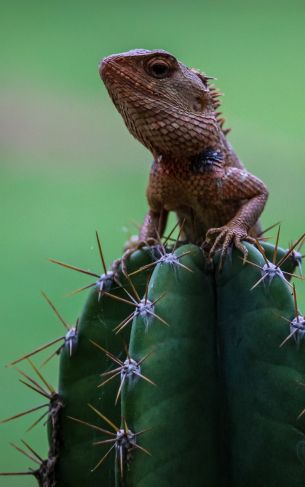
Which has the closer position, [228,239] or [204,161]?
[228,239]

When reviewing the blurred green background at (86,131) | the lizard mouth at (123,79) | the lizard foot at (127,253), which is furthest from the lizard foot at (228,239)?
the blurred green background at (86,131)

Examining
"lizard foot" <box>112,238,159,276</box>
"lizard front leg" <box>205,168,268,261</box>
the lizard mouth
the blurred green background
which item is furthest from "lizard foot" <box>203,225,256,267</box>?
the blurred green background

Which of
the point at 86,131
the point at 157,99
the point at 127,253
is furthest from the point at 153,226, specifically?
the point at 86,131

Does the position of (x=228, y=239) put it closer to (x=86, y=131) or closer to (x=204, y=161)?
(x=204, y=161)

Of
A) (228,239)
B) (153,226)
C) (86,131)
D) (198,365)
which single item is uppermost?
(228,239)

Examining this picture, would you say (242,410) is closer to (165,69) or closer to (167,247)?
(167,247)

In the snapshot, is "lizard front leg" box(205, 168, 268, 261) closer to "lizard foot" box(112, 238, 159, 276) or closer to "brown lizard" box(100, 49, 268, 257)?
"brown lizard" box(100, 49, 268, 257)

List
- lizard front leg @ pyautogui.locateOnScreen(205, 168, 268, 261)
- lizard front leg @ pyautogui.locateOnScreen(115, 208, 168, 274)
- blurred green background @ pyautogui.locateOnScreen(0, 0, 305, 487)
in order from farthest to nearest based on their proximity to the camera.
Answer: blurred green background @ pyautogui.locateOnScreen(0, 0, 305, 487)
lizard front leg @ pyautogui.locateOnScreen(115, 208, 168, 274)
lizard front leg @ pyautogui.locateOnScreen(205, 168, 268, 261)

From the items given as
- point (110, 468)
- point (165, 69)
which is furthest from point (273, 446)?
point (165, 69)
